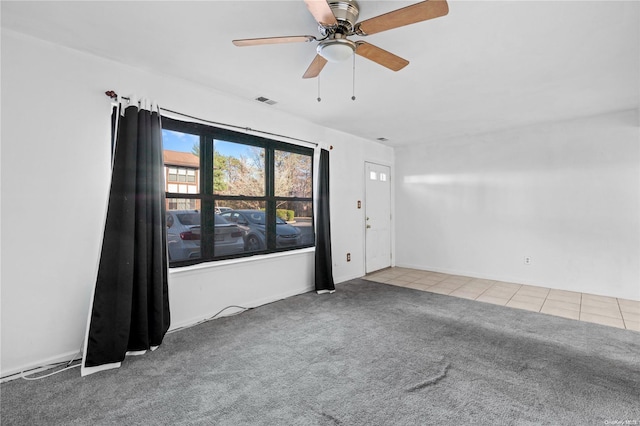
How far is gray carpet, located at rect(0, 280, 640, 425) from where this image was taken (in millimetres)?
1802

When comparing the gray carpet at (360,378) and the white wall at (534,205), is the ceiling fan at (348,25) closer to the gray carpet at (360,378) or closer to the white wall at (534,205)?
the gray carpet at (360,378)

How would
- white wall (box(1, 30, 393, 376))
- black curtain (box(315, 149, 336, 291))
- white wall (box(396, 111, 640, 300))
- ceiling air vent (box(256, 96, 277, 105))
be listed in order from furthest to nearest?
black curtain (box(315, 149, 336, 291))
white wall (box(396, 111, 640, 300))
ceiling air vent (box(256, 96, 277, 105))
white wall (box(1, 30, 393, 376))

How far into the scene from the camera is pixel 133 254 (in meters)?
2.52

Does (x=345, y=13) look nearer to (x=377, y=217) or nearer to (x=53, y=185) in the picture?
(x=53, y=185)

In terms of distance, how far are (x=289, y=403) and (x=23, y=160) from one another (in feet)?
8.57

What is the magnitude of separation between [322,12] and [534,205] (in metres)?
4.61

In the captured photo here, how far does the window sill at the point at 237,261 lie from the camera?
309 cm

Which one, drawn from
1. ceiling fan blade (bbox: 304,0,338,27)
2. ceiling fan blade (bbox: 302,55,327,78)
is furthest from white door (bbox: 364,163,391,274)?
ceiling fan blade (bbox: 304,0,338,27)

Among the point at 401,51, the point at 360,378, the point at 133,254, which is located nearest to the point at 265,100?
the point at 401,51

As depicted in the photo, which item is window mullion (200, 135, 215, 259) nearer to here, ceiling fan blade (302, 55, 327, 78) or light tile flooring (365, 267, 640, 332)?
ceiling fan blade (302, 55, 327, 78)

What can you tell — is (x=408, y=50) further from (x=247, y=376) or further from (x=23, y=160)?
(x=23, y=160)

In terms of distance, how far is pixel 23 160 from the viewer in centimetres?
227

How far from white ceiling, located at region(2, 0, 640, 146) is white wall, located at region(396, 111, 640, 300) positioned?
0.63m

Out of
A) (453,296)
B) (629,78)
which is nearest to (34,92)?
(453,296)
